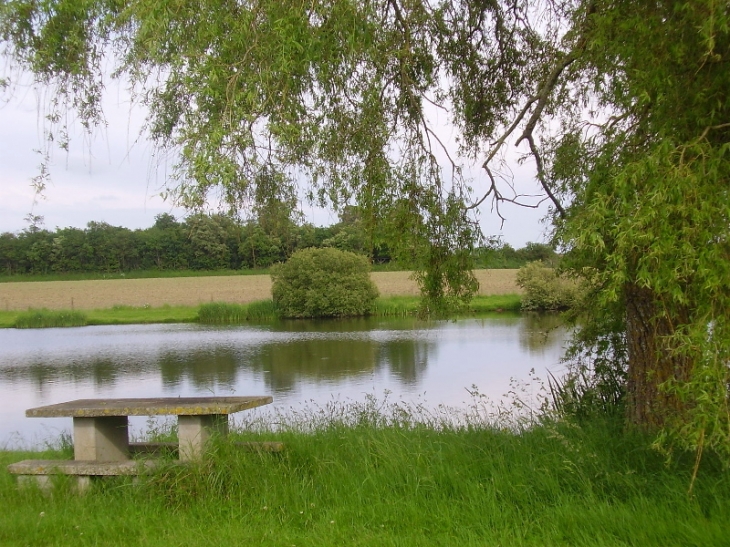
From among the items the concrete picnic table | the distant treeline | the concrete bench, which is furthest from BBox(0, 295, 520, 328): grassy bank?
the concrete bench

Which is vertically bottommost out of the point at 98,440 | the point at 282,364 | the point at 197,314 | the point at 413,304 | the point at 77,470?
the point at 282,364

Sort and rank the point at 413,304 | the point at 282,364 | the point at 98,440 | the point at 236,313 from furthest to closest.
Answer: the point at 236,313, the point at 413,304, the point at 282,364, the point at 98,440

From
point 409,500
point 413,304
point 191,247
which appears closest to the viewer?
point 409,500

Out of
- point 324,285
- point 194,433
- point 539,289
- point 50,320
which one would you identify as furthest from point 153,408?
point 50,320

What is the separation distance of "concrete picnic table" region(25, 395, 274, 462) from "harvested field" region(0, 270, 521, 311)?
3182cm

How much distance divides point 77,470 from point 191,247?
5.06 metres

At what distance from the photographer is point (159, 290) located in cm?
4906

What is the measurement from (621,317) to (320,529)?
3.49 m

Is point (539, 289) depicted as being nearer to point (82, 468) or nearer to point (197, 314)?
point (197, 314)

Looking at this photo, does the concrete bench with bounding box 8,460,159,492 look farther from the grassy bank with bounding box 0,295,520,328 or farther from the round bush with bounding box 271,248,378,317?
the grassy bank with bounding box 0,295,520,328

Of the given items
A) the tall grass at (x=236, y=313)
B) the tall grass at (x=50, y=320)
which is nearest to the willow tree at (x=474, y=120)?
the tall grass at (x=236, y=313)

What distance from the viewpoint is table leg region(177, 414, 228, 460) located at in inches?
173

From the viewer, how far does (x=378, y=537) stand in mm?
3559

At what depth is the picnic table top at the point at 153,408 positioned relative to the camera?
4496 mm
